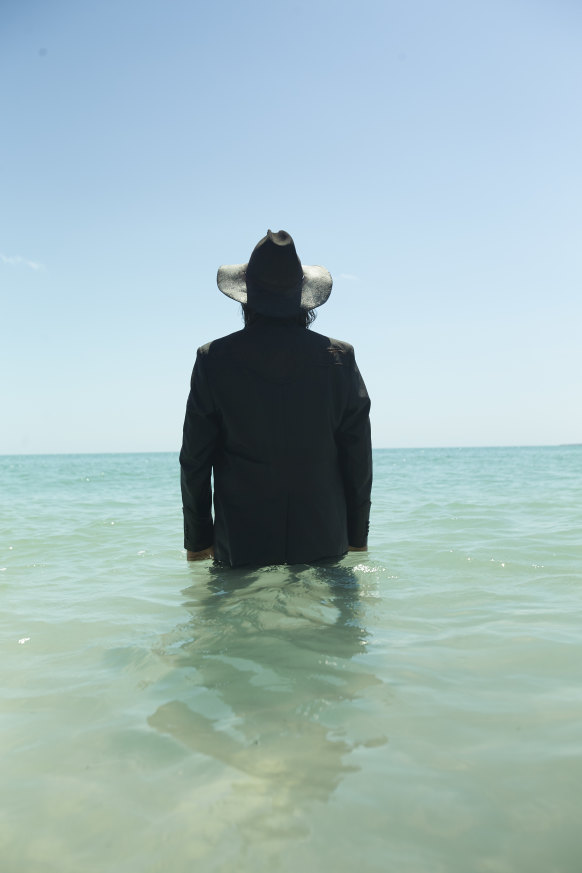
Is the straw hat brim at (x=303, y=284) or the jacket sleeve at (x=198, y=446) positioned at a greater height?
the straw hat brim at (x=303, y=284)

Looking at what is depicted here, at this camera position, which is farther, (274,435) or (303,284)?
(303,284)

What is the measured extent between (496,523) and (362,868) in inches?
259

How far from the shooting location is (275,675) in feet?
8.07

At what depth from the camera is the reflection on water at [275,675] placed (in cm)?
179

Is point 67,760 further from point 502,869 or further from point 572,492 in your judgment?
point 572,492

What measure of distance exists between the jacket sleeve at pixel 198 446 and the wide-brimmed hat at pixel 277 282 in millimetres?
401

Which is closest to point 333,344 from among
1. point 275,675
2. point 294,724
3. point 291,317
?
point 291,317

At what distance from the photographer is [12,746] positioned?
6.61 feet

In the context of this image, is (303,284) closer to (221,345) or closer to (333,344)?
(333,344)

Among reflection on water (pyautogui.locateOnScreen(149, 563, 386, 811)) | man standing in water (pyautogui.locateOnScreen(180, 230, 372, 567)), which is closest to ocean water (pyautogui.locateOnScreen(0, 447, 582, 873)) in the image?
reflection on water (pyautogui.locateOnScreen(149, 563, 386, 811))

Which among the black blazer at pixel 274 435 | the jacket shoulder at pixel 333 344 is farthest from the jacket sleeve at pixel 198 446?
the jacket shoulder at pixel 333 344

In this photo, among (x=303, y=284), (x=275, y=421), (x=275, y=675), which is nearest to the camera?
(x=275, y=675)

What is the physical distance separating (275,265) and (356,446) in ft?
3.28

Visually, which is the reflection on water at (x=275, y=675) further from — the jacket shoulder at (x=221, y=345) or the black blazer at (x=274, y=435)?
the jacket shoulder at (x=221, y=345)
